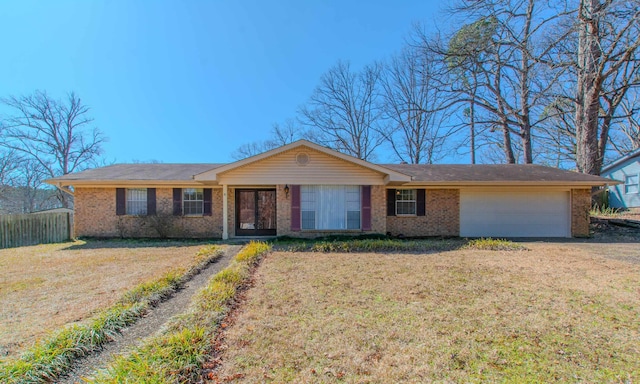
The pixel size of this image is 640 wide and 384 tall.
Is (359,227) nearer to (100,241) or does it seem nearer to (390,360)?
(390,360)

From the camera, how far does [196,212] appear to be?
12344mm

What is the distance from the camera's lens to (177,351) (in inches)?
122

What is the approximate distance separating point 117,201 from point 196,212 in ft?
10.3

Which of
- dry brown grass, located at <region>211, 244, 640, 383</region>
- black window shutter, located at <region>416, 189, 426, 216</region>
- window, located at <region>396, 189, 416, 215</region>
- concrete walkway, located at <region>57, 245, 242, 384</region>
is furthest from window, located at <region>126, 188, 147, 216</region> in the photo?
black window shutter, located at <region>416, 189, 426, 216</region>

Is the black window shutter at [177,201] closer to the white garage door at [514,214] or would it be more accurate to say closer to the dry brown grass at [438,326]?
the dry brown grass at [438,326]

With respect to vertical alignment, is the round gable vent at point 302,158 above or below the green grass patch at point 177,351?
above

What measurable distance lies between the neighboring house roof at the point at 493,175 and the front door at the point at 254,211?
240 inches

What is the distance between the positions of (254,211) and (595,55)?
686 inches

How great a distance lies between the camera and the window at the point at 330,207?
11.5 metres

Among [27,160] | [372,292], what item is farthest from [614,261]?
[27,160]

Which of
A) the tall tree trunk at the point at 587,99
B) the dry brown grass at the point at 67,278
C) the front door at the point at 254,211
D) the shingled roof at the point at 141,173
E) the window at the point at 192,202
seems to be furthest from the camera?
the tall tree trunk at the point at 587,99

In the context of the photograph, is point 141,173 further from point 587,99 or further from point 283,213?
point 587,99

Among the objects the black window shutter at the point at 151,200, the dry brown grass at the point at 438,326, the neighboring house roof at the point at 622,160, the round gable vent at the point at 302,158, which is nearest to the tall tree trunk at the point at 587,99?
the neighboring house roof at the point at 622,160

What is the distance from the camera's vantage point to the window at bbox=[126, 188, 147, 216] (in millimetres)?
12273
